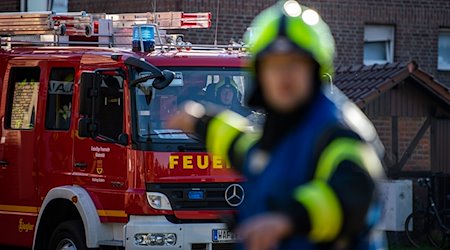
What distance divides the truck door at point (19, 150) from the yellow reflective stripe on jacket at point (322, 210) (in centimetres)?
916

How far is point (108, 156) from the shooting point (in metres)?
11.7

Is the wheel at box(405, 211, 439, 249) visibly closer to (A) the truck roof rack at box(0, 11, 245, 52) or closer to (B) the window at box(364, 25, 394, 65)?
(B) the window at box(364, 25, 394, 65)

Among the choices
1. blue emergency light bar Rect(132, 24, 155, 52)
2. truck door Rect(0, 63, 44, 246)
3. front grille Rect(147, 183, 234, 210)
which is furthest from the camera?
truck door Rect(0, 63, 44, 246)

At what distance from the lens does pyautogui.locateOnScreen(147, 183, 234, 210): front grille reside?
454 inches

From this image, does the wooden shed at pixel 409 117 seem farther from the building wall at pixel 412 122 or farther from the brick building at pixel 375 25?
the brick building at pixel 375 25

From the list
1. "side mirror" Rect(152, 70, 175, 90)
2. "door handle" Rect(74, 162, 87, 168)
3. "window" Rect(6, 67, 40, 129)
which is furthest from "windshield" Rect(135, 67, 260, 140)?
"window" Rect(6, 67, 40, 129)

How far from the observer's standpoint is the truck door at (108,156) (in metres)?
11.6

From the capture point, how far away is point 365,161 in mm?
3676

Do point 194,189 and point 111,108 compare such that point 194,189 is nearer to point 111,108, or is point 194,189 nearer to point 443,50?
point 111,108

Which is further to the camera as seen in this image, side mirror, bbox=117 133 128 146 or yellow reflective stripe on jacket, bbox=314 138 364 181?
side mirror, bbox=117 133 128 146

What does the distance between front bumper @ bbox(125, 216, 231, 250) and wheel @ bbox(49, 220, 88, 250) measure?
1.83ft

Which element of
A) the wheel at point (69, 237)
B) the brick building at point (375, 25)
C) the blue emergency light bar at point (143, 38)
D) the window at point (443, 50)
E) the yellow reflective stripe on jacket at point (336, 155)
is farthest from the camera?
the window at point (443, 50)

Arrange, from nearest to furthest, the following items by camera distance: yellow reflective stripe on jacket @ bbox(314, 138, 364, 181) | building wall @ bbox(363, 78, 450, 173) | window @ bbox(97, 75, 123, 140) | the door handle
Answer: yellow reflective stripe on jacket @ bbox(314, 138, 364, 181)
window @ bbox(97, 75, 123, 140)
the door handle
building wall @ bbox(363, 78, 450, 173)

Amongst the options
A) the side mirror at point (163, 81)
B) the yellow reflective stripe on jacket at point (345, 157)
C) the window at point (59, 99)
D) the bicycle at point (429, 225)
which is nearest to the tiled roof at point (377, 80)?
the bicycle at point (429, 225)
